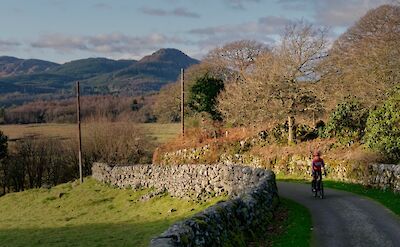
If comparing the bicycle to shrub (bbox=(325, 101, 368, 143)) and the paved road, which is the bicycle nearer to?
the paved road

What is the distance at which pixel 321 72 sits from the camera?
37.2m

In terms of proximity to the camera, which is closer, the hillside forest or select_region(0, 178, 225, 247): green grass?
select_region(0, 178, 225, 247): green grass

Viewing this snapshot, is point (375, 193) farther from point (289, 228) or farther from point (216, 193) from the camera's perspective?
point (216, 193)

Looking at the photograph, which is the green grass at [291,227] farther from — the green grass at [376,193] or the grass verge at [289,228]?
the green grass at [376,193]

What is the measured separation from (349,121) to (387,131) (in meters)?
7.09

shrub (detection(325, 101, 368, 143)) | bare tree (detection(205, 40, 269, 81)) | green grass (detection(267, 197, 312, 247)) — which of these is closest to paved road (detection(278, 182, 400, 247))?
green grass (detection(267, 197, 312, 247))

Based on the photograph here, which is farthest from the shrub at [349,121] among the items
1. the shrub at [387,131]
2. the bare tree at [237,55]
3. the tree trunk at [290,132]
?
the bare tree at [237,55]

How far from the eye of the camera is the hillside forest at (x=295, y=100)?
98.0 feet

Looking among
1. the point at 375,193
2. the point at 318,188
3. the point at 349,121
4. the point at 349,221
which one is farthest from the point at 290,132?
the point at 349,221

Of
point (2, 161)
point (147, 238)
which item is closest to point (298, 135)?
point (147, 238)

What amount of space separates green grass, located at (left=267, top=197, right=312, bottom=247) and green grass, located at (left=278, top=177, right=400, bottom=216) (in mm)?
3588

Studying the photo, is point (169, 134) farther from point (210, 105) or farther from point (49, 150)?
point (210, 105)

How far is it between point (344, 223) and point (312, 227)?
4.26 feet

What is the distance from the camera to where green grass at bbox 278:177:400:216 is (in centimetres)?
1912
